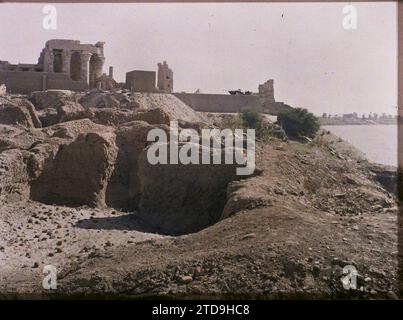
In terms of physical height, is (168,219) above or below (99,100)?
below

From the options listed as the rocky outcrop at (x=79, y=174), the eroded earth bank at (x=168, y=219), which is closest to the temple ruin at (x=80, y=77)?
the eroded earth bank at (x=168, y=219)

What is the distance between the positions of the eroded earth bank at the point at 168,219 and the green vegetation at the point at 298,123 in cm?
911

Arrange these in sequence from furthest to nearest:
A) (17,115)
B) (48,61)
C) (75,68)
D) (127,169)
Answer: (75,68)
(48,61)
(17,115)
(127,169)

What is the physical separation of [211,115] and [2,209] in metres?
16.2

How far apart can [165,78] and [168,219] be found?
1796cm

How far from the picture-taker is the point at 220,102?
93.5ft

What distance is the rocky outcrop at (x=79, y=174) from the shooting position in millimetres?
12586

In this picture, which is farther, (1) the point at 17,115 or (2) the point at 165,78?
(2) the point at 165,78

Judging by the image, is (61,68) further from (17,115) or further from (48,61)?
(17,115)

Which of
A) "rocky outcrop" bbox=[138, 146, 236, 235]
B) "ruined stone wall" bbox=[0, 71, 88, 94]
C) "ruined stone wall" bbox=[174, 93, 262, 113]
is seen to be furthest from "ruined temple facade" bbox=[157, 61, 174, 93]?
"rocky outcrop" bbox=[138, 146, 236, 235]

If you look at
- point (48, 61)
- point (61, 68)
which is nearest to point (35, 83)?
point (48, 61)

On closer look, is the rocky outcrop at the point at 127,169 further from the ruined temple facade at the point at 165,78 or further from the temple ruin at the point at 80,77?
the ruined temple facade at the point at 165,78

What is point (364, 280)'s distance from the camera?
5980 millimetres
